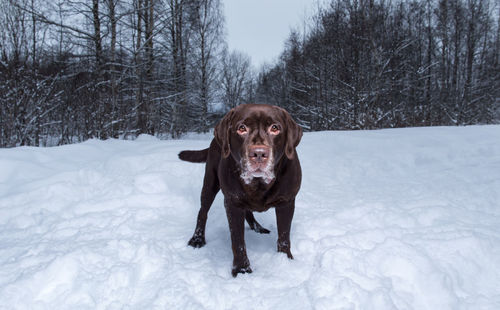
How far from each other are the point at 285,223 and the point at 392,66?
44.9 feet

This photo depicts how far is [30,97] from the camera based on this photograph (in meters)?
6.59

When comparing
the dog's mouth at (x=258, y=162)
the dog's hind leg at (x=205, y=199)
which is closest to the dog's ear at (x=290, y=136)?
the dog's mouth at (x=258, y=162)

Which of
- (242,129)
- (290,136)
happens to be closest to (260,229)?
(290,136)

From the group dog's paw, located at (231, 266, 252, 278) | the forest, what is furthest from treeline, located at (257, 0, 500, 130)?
dog's paw, located at (231, 266, 252, 278)

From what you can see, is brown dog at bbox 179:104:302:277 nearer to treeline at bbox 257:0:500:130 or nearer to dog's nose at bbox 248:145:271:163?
dog's nose at bbox 248:145:271:163

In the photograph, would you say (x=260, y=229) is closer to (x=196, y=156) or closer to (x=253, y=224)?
(x=253, y=224)

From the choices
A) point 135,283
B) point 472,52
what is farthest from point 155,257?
point 472,52

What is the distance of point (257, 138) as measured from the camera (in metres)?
1.52

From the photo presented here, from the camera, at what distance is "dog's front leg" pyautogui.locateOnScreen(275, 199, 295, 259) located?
6.26ft

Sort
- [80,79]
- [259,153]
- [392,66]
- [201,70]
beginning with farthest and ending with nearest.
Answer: [201,70] → [392,66] → [80,79] → [259,153]

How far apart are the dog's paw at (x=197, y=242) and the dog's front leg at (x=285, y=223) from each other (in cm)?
64

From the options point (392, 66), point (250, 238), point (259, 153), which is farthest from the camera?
point (392, 66)

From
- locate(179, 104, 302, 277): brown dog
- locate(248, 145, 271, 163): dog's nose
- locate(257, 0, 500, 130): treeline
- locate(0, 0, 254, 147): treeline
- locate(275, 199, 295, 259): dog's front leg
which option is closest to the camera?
locate(248, 145, 271, 163): dog's nose

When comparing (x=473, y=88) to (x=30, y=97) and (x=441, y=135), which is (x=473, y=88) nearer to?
(x=441, y=135)
